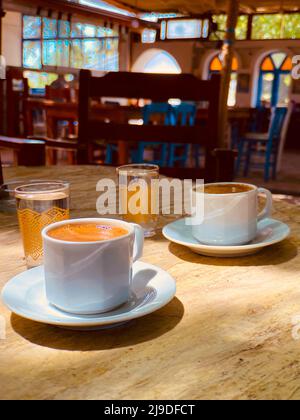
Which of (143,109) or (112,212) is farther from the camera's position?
(143,109)

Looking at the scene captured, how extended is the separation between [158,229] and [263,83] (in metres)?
12.1

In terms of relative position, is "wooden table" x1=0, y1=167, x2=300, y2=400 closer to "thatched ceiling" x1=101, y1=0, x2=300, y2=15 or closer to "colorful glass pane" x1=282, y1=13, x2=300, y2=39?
"thatched ceiling" x1=101, y1=0, x2=300, y2=15

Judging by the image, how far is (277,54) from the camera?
39.5ft

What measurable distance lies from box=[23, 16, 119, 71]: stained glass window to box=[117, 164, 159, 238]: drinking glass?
8.30 meters

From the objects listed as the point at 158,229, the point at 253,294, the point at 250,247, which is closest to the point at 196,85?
the point at 158,229

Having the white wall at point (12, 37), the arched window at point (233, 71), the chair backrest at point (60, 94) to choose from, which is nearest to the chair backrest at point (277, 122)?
the chair backrest at point (60, 94)

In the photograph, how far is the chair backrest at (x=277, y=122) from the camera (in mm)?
6223

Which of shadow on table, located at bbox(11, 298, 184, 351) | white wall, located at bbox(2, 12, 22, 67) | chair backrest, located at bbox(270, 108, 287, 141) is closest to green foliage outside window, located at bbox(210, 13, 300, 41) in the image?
white wall, located at bbox(2, 12, 22, 67)

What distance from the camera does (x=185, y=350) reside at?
1.51ft

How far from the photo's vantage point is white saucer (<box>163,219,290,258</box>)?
2.39ft

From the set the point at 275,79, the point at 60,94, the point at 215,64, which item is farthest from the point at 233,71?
the point at 60,94

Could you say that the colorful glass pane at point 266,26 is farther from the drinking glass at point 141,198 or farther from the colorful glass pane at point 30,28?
the drinking glass at point 141,198
